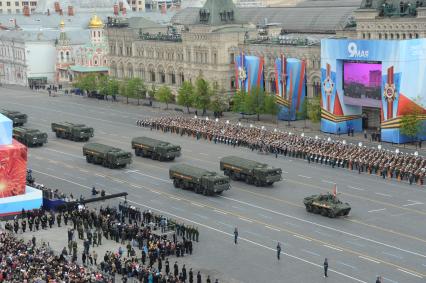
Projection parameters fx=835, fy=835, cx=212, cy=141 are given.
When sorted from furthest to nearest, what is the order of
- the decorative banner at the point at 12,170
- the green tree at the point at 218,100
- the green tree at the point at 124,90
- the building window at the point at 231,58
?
the green tree at the point at 124,90 → the building window at the point at 231,58 → the green tree at the point at 218,100 → the decorative banner at the point at 12,170

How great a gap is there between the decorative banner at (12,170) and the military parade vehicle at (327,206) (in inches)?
889

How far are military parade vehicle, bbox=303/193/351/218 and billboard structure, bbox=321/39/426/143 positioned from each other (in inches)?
A: 1242

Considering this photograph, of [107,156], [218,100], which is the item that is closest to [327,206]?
[107,156]

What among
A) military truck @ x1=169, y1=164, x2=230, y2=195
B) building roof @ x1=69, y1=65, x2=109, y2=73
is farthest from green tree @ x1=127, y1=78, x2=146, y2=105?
military truck @ x1=169, y1=164, x2=230, y2=195

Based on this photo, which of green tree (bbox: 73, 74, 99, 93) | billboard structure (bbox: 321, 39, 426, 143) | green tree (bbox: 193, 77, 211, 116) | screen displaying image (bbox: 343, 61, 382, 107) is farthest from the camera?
green tree (bbox: 73, 74, 99, 93)

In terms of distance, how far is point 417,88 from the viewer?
303ft

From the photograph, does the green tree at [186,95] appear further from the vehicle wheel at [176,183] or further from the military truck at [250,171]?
the vehicle wheel at [176,183]

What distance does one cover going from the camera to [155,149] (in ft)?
275

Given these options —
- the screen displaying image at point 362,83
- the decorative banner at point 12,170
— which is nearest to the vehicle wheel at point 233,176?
the decorative banner at point 12,170

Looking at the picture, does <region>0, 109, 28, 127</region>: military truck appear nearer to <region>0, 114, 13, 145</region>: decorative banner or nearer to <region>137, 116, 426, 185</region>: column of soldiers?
<region>137, 116, 426, 185</region>: column of soldiers

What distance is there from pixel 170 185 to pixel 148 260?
21857mm

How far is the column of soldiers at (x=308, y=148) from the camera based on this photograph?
7450 centimetres

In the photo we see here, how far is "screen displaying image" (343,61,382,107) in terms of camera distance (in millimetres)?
95938

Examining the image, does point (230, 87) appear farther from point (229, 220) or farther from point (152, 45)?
point (229, 220)
